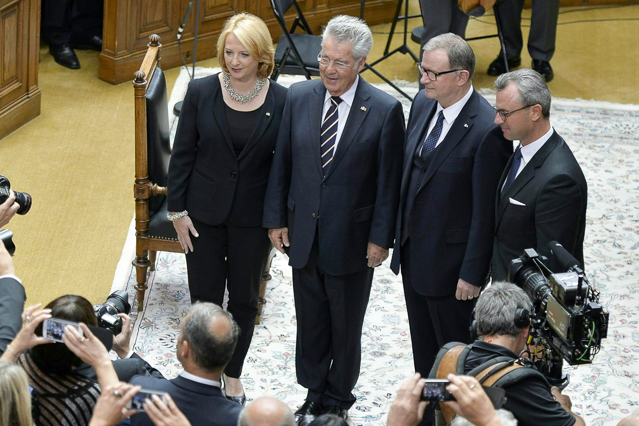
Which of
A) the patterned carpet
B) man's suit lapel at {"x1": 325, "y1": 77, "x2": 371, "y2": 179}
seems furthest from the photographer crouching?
the patterned carpet

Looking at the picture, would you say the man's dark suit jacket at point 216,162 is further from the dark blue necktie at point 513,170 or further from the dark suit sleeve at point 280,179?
the dark blue necktie at point 513,170

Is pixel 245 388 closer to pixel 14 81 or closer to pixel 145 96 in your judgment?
pixel 145 96

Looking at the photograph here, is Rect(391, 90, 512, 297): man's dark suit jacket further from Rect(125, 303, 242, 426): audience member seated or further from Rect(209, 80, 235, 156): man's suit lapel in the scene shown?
Rect(125, 303, 242, 426): audience member seated

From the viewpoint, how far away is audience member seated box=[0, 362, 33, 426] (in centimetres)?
230

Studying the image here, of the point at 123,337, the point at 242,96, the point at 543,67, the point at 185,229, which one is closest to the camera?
the point at 123,337

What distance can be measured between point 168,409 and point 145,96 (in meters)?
2.39

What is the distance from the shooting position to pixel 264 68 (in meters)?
3.80

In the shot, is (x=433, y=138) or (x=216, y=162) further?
(x=216, y=162)

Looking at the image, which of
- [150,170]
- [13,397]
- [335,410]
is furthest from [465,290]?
[13,397]

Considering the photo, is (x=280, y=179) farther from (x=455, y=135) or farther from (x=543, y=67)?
(x=543, y=67)

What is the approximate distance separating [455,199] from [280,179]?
70 centimetres

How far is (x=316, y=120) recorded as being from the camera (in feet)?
12.2

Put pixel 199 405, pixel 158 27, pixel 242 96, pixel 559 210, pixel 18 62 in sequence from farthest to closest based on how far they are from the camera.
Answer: pixel 158 27 < pixel 18 62 < pixel 242 96 < pixel 559 210 < pixel 199 405

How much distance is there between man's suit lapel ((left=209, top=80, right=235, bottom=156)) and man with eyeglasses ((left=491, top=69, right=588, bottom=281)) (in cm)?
106
